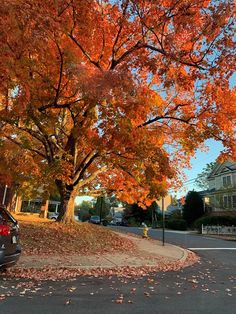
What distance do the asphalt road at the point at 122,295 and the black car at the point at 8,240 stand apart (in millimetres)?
470

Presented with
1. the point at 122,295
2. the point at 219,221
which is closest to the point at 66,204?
the point at 122,295

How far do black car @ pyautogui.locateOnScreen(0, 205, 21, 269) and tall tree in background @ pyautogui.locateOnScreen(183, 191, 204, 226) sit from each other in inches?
1815

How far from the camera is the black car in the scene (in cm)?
762

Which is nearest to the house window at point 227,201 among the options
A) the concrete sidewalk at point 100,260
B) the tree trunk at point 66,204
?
the tree trunk at point 66,204

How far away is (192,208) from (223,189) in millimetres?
8658

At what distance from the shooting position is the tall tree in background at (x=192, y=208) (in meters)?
52.3

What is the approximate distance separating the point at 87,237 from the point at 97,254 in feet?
8.72

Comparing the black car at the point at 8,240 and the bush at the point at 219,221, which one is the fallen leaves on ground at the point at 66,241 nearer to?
the black car at the point at 8,240

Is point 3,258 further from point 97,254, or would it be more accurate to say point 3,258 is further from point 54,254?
point 97,254

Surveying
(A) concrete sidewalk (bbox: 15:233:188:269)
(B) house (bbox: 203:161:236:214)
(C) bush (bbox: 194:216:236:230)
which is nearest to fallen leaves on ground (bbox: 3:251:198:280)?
(A) concrete sidewalk (bbox: 15:233:188:269)

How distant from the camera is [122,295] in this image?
703 cm

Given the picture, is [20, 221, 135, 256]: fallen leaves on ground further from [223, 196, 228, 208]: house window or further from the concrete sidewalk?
[223, 196, 228, 208]: house window

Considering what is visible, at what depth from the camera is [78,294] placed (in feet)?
22.9

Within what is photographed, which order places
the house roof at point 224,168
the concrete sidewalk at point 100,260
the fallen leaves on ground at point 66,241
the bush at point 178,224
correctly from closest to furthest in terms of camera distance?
the concrete sidewalk at point 100,260 → the fallen leaves on ground at point 66,241 → the house roof at point 224,168 → the bush at point 178,224
